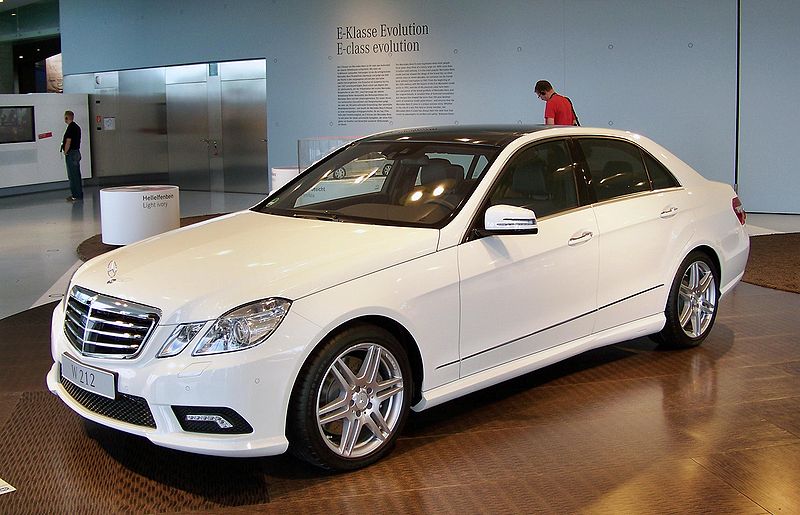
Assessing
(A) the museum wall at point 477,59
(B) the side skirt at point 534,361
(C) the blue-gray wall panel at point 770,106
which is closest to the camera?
(B) the side skirt at point 534,361

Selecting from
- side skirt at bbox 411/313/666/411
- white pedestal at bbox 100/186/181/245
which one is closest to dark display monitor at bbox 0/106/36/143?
white pedestal at bbox 100/186/181/245

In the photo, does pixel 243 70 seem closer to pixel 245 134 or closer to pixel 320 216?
pixel 245 134

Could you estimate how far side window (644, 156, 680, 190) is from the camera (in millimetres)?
5230

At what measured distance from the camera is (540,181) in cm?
455

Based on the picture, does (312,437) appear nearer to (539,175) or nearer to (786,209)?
(539,175)

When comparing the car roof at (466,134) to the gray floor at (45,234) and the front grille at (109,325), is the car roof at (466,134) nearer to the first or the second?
the front grille at (109,325)

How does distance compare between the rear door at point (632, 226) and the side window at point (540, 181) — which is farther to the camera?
the rear door at point (632, 226)

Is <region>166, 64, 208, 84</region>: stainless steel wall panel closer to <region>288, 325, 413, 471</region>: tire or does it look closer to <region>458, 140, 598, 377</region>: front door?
<region>458, 140, 598, 377</region>: front door

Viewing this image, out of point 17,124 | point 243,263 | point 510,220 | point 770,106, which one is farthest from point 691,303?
point 17,124

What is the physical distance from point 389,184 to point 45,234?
332 inches

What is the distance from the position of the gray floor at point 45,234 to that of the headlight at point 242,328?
165 inches

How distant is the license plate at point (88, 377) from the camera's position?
3504 mm

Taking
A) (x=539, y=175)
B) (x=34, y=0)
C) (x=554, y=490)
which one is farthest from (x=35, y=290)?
(x=34, y=0)

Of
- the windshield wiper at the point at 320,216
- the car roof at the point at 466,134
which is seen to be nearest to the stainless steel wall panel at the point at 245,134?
the car roof at the point at 466,134
